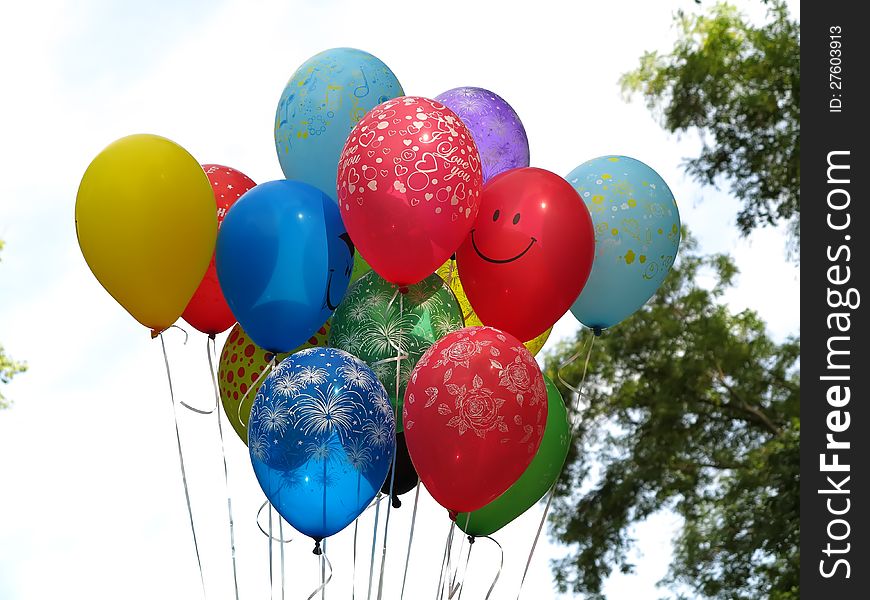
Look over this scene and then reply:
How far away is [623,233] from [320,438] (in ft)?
3.12

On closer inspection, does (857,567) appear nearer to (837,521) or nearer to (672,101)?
(837,521)

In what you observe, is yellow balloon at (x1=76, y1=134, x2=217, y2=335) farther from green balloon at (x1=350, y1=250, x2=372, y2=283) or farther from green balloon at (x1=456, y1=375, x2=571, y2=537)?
green balloon at (x1=456, y1=375, x2=571, y2=537)

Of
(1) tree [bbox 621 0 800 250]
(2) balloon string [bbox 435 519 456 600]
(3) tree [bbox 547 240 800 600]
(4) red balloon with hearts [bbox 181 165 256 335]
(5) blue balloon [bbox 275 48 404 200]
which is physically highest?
(1) tree [bbox 621 0 800 250]

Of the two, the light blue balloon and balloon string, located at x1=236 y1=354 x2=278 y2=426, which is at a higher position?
→ the light blue balloon

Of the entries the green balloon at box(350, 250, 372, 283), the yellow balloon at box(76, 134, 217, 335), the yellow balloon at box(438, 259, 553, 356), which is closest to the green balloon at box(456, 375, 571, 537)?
the yellow balloon at box(438, 259, 553, 356)

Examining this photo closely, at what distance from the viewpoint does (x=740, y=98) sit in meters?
6.28

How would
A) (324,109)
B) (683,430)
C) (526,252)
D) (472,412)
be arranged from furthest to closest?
(683,430) < (324,109) < (526,252) < (472,412)

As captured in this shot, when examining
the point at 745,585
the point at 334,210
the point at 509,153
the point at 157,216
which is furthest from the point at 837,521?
the point at 157,216

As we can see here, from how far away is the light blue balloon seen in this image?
2705 millimetres

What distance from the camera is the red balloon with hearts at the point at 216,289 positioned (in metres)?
2.70

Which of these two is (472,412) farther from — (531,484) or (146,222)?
(146,222)

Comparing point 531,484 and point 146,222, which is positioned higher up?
point 146,222

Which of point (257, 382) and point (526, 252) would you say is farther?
point (257, 382)

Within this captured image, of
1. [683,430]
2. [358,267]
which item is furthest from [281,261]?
[683,430]
